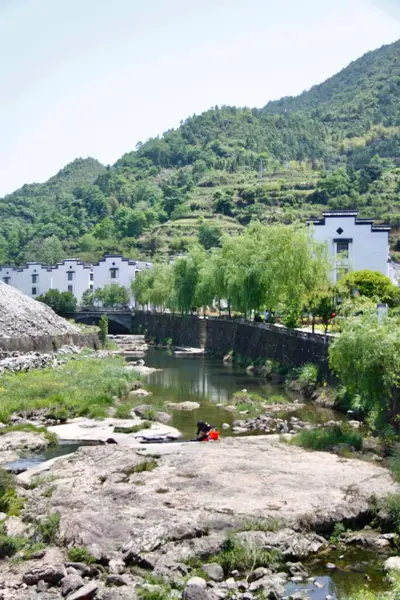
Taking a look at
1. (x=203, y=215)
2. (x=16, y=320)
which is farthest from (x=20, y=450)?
(x=203, y=215)

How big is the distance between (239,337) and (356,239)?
521 inches

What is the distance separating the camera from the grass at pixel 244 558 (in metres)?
14.8

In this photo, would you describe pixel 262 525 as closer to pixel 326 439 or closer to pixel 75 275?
pixel 326 439

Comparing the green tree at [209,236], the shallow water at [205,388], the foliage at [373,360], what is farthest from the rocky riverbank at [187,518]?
the green tree at [209,236]

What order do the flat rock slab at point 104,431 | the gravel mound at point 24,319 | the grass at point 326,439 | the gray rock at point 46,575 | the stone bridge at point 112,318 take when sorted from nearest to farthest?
the gray rock at point 46,575, the grass at point 326,439, the flat rock slab at point 104,431, the gravel mound at point 24,319, the stone bridge at point 112,318

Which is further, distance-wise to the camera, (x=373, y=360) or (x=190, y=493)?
(x=373, y=360)

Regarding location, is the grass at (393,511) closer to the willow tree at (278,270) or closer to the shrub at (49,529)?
the shrub at (49,529)

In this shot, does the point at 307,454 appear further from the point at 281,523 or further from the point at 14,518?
the point at 14,518

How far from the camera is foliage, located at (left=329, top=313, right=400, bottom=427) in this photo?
77.4 ft

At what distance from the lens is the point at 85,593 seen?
1311cm

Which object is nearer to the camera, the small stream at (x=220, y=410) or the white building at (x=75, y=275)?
the small stream at (x=220, y=410)

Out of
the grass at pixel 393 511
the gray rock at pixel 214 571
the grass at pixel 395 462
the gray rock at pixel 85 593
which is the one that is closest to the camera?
the gray rock at pixel 85 593

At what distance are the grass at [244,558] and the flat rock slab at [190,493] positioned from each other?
1.89 feet

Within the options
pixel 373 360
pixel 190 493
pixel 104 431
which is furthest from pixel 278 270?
pixel 190 493
